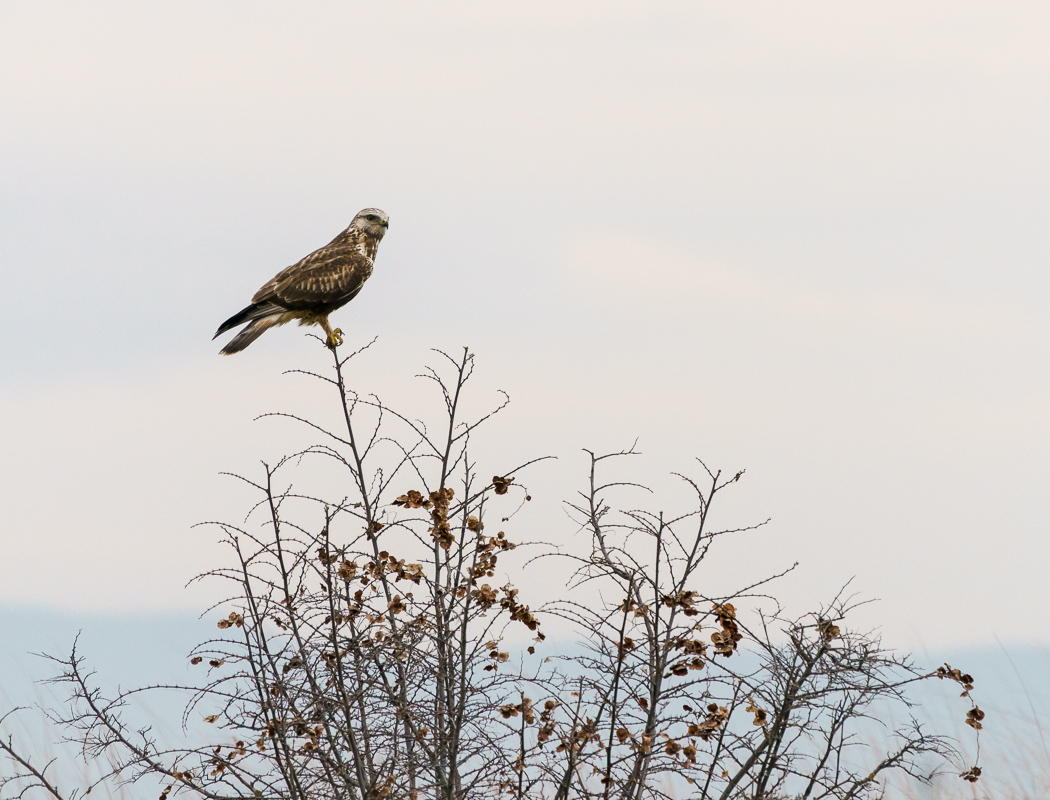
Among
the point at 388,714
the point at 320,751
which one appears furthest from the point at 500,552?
the point at 320,751

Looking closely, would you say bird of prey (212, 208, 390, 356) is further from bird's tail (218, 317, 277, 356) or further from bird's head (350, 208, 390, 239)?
bird's head (350, 208, 390, 239)

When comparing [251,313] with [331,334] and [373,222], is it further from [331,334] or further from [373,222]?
[373,222]

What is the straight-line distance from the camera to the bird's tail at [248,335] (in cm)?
984

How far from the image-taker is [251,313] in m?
10.1

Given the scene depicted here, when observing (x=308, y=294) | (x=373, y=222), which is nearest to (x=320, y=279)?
(x=308, y=294)

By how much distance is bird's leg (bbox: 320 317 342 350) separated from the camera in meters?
9.92

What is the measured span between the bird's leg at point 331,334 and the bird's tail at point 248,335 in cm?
47

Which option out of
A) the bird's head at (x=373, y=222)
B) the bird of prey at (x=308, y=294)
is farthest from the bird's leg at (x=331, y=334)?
the bird's head at (x=373, y=222)

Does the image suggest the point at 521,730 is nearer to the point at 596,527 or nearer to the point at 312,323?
the point at 596,527

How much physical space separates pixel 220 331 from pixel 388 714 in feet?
17.3

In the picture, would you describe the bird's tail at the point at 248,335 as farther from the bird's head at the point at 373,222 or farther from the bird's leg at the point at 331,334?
the bird's head at the point at 373,222

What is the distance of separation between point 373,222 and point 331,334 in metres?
2.49

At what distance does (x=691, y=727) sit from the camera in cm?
542

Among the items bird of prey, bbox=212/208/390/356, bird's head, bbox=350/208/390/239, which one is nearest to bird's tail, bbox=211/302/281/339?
bird of prey, bbox=212/208/390/356
